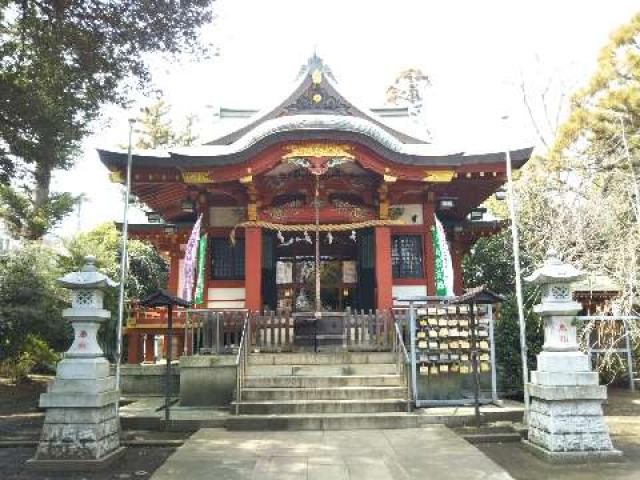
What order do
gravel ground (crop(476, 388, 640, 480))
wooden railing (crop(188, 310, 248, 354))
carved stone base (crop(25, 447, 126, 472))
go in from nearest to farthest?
gravel ground (crop(476, 388, 640, 480))
carved stone base (crop(25, 447, 126, 472))
wooden railing (crop(188, 310, 248, 354))

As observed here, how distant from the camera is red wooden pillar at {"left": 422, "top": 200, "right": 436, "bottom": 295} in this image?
13750 mm

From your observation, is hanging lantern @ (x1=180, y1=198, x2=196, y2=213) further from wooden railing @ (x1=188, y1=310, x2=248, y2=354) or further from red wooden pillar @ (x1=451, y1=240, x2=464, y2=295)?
red wooden pillar @ (x1=451, y1=240, x2=464, y2=295)

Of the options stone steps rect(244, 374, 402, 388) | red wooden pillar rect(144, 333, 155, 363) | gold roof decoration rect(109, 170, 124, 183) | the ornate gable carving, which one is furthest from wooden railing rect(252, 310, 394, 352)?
the ornate gable carving

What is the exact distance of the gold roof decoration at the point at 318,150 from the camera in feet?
40.1

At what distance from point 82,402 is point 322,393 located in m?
4.18

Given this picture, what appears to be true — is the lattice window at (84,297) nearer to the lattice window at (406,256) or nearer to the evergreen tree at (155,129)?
the lattice window at (406,256)

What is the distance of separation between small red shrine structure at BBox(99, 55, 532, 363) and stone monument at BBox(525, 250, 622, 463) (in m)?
5.43

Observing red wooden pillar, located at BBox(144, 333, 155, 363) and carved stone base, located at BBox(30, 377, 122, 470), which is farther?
red wooden pillar, located at BBox(144, 333, 155, 363)

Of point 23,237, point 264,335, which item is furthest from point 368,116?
point 23,237

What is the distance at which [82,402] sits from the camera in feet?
23.0

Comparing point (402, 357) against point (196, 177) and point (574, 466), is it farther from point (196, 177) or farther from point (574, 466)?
point (196, 177)

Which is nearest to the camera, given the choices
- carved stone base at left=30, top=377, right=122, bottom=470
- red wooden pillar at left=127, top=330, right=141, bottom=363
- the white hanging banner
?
carved stone base at left=30, top=377, right=122, bottom=470

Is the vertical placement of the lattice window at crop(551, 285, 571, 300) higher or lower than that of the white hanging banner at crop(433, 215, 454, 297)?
lower

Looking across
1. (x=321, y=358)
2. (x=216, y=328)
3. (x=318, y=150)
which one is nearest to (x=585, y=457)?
(x=321, y=358)
